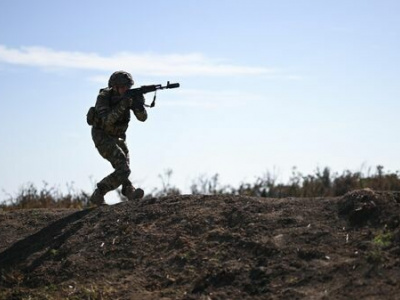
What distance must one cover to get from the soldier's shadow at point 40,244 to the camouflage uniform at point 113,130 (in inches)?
22.9

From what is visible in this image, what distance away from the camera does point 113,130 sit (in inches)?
428

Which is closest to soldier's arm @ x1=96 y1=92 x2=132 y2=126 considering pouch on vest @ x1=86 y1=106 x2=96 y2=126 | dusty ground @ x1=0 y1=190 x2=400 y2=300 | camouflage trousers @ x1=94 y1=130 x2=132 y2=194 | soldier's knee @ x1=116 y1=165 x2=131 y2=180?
pouch on vest @ x1=86 y1=106 x2=96 y2=126

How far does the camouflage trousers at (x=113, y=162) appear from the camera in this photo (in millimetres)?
10773

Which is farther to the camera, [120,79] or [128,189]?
[128,189]

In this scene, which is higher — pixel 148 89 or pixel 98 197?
pixel 148 89

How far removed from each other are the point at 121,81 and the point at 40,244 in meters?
2.35

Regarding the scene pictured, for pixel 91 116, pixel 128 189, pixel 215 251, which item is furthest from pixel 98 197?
pixel 215 251

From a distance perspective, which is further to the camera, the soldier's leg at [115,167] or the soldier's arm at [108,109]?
the soldier's leg at [115,167]

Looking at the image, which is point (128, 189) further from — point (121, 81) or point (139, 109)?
point (121, 81)

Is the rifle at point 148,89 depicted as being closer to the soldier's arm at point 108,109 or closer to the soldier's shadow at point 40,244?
the soldier's arm at point 108,109

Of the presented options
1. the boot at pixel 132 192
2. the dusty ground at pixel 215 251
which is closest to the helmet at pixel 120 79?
the boot at pixel 132 192

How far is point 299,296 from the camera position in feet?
23.8

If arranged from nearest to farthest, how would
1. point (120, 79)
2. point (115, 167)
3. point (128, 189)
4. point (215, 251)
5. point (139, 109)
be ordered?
point (215, 251) < point (139, 109) < point (120, 79) < point (115, 167) < point (128, 189)

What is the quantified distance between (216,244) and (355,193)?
1587mm
